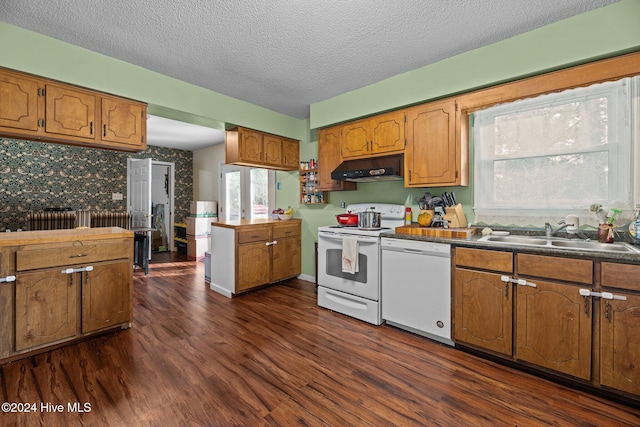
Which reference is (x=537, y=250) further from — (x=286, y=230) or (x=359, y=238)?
(x=286, y=230)

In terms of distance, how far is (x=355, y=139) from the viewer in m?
3.34

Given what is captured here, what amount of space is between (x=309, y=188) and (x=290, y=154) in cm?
59

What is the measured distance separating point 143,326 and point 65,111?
200 centimetres

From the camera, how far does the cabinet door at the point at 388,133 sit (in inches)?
117

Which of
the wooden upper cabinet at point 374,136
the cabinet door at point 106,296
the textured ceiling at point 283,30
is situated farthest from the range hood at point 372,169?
the cabinet door at point 106,296

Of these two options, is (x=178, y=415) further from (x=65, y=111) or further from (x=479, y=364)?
(x=65, y=111)

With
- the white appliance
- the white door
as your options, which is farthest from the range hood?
the white door

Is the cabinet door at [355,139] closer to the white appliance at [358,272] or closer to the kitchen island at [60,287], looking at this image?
the white appliance at [358,272]

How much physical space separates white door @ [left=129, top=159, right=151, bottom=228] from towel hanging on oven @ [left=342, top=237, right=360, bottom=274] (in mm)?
4331

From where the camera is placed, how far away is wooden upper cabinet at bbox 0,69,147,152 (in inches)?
86.4

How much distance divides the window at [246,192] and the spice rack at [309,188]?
2.20 ft

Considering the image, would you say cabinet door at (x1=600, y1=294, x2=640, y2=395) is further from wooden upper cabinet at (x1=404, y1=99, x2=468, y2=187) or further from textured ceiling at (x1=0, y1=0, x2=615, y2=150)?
textured ceiling at (x1=0, y1=0, x2=615, y2=150)

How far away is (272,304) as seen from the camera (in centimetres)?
330

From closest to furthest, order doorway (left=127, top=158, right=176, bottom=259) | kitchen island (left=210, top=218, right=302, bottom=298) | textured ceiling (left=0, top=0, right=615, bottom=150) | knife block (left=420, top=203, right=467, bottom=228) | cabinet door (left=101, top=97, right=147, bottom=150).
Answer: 1. textured ceiling (left=0, top=0, right=615, bottom=150)
2. cabinet door (left=101, top=97, right=147, bottom=150)
3. knife block (left=420, top=203, right=467, bottom=228)
4. kitchen island (left=210, top=218, right=302, bottom=298)
5. doorway (left=127, top=158, right=176, bottom=259)
